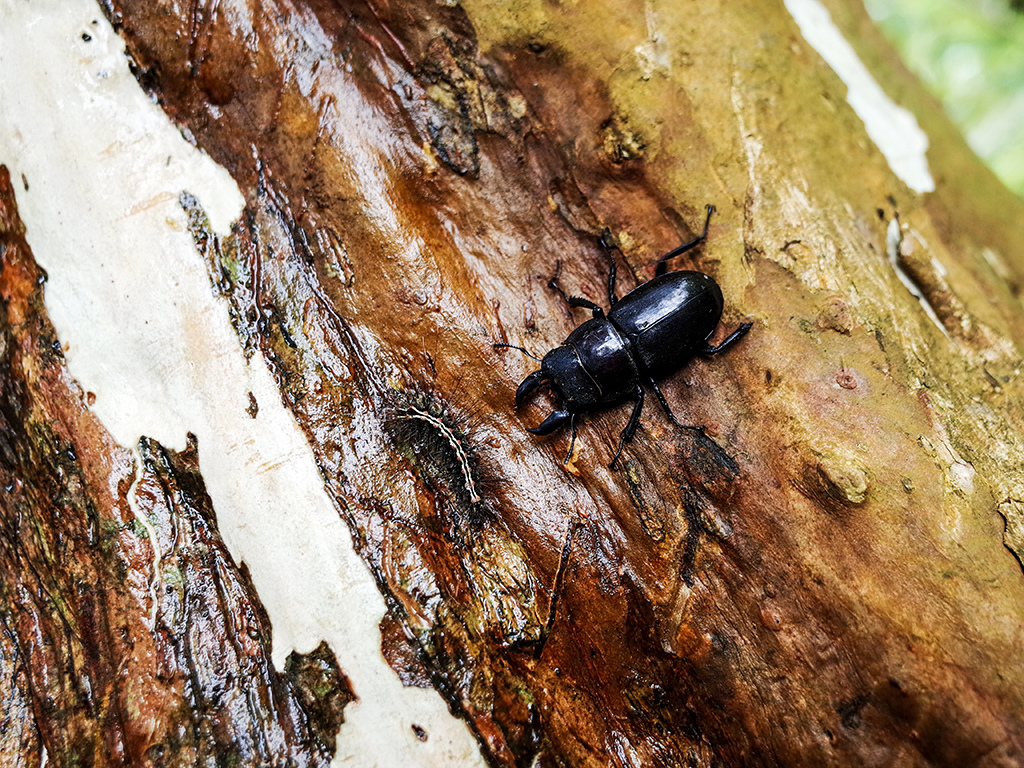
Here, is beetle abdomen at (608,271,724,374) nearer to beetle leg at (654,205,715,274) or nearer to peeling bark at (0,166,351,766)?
beetle leg at (654,205,715,274)

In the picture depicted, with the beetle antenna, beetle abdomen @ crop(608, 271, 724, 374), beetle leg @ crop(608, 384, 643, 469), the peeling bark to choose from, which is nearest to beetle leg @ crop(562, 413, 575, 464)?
beetle leg @ crop(608, 384, 643, 469)

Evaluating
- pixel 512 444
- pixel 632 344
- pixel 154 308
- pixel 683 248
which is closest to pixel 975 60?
pixel 683 248

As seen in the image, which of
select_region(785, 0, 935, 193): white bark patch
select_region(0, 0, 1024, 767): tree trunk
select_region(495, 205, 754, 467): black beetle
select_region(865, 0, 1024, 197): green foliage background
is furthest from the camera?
select_region(865, 0, 1024, 197): green foliage background

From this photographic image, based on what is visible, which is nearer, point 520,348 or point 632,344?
point 520,348

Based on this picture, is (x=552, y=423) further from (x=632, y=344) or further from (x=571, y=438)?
(x=632, y=344)

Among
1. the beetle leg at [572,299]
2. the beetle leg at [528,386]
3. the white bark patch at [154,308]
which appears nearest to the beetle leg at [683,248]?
the beetle leg at [572,299]

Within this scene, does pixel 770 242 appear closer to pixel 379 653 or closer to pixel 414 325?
pixel 414 325

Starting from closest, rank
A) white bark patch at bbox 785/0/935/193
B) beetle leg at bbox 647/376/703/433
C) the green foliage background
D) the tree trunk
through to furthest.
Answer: the tree trunk → beetle leg at bbox 647/376/703/433 → white bark patch at bbox 785/0/935/193 → the green foliage background

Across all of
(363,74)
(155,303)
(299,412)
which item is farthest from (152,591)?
(363,74)
